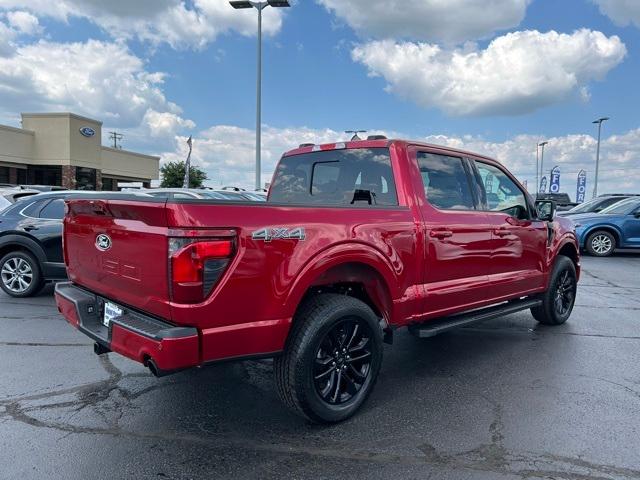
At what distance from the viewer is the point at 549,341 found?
5.52 m

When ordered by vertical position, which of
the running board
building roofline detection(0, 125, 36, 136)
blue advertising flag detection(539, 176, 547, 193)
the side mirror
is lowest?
the running board

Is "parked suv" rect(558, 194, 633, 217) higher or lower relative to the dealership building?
lower

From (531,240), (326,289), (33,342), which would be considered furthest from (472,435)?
(33,342)

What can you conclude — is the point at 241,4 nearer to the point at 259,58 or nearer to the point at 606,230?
the point at 259,58

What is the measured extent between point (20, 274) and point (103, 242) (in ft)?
15.8

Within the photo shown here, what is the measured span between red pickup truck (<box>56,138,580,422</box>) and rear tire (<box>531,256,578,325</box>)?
0.91 metres

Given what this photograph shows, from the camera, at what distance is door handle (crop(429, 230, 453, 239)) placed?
13.2 feet

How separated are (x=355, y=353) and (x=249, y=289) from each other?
1.08m

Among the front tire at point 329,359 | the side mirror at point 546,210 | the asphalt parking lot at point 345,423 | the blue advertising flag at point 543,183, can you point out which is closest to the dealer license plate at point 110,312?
the asphalt parking lot at point 345,423

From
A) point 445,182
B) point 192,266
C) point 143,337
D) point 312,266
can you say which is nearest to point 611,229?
point 445,182

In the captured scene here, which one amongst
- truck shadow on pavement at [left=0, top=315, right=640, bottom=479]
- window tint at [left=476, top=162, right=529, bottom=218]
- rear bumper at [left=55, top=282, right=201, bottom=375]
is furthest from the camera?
window tint at [left=476, top=162, right=529, bottom=218]

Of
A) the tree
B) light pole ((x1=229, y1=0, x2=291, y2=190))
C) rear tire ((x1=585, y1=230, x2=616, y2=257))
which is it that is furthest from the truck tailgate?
the tree

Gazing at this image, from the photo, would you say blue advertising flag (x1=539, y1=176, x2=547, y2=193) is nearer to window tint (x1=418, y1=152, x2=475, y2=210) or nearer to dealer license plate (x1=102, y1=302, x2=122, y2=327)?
window tint (x1=418, y1=152, x2=475, y2=210)

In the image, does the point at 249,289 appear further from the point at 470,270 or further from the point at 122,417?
the point at 470,270
